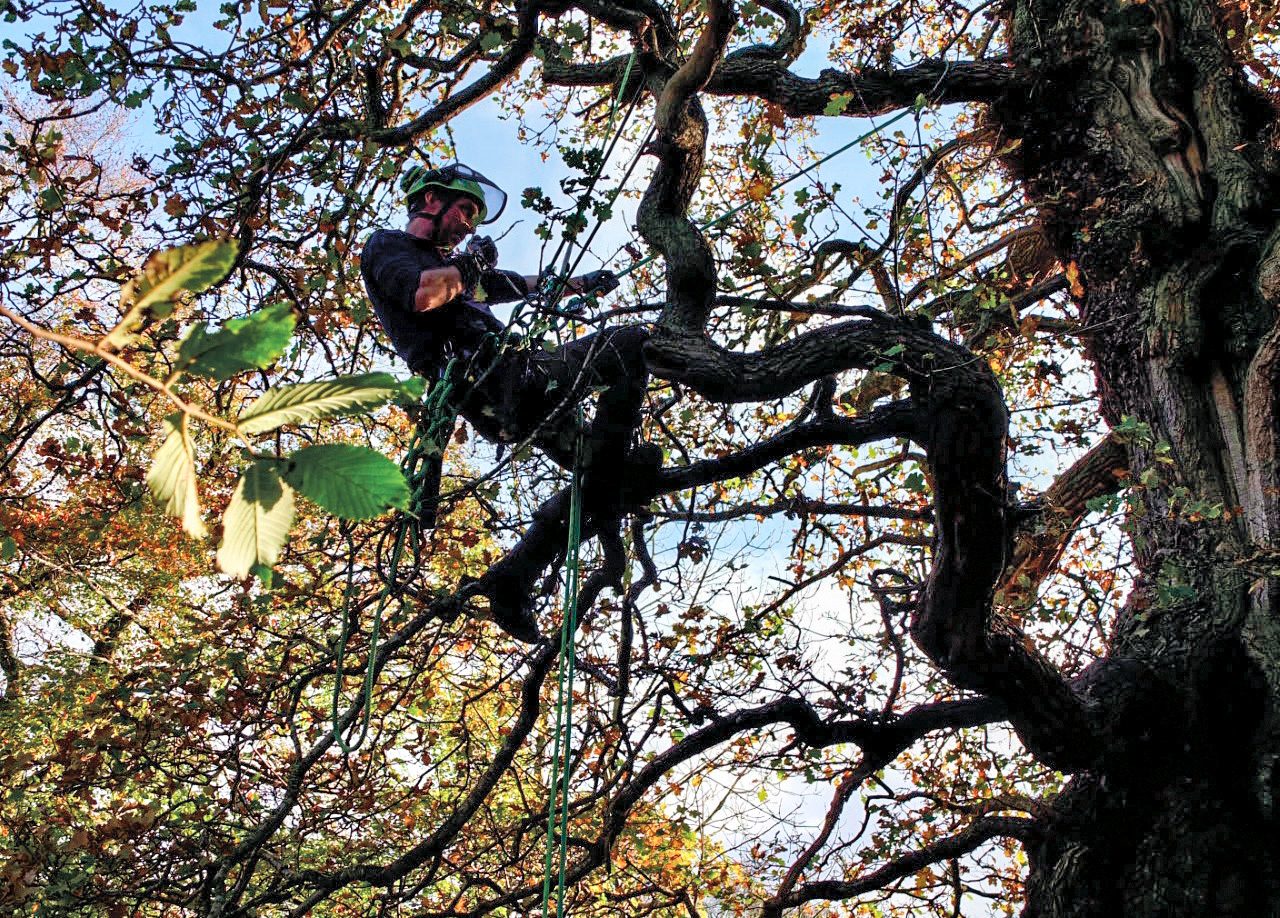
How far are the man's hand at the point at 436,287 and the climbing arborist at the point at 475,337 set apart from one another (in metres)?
0.06

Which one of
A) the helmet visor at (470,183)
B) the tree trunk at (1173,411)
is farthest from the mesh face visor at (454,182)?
the tree trunk at (1173,411)

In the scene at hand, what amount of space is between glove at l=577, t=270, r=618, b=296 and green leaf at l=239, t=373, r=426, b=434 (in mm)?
2454

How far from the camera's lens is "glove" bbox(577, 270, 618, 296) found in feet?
10.6

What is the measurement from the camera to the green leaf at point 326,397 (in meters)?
0.73

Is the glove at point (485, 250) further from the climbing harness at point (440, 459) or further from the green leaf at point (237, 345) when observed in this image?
the green leaf at point (237, 345)

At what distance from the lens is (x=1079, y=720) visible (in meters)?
3.67

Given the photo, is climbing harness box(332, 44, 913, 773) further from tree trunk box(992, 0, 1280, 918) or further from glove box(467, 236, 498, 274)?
tree trunk box(992, 0, 1280, 918)

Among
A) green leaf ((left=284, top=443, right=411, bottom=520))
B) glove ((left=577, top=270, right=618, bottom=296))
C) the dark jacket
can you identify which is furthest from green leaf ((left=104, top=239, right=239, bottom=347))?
the dark jacket

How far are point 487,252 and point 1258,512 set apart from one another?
3181mm

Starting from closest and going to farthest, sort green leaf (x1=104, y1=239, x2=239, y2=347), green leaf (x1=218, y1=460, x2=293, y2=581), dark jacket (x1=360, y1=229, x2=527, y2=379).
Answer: green leaf (x1=104, y1=239, x2=239, y2=347) → green leaf (x1=218, y1=460, x2=293, y2=581) → dark jacket (x1=360, y1=229, x2=527, y2=379)

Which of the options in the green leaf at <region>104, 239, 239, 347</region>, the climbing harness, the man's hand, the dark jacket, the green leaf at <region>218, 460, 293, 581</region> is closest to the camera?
the green leaf at <region>104, 239, 239, 347</region>

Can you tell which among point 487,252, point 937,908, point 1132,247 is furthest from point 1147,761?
point 487,252

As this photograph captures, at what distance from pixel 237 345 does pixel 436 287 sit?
279 cm

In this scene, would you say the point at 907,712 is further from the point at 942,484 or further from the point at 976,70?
the point at 976,70
